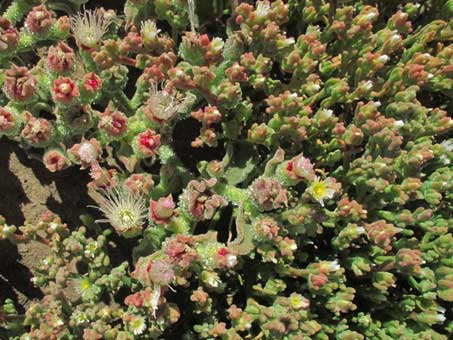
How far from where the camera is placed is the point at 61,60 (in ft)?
6.62

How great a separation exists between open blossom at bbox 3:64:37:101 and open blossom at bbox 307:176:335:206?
109cm

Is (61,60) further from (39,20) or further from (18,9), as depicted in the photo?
(18,9)

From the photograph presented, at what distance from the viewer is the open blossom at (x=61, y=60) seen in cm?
202

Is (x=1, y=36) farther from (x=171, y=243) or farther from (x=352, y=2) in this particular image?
(x=352, y=2)

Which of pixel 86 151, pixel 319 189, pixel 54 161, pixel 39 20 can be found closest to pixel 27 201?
pixel 54 161

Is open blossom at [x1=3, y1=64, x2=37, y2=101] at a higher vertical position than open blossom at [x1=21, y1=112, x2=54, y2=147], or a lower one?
higher

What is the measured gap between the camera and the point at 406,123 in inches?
89.7

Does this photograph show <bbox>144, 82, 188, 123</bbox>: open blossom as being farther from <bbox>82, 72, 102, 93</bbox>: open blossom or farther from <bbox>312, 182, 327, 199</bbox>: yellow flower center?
<bbox>312, 182, 327, 199</bbox>: yellow flower center

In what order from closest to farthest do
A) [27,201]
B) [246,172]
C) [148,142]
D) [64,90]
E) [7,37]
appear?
[64,90]
[148,142]
[7,37]
[246,172]
[27,201]

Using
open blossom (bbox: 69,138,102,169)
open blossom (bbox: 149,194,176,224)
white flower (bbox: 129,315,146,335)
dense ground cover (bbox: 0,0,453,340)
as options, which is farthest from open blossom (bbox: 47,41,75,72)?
white flower (bbox: 129,315,146,335)

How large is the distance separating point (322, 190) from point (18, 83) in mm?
1171

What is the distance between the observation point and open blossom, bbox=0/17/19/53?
2.16 m

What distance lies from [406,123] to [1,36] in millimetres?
1615

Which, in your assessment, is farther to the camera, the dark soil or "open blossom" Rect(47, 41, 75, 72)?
the dark soil
